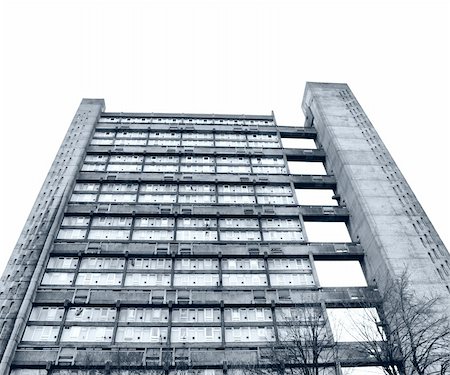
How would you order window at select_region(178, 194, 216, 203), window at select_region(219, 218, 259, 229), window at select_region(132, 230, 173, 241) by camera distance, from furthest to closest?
1. window at select_region(178, 194, 216, 203)
2. window at select_region(219, 218, 259, 229)
3. window at select_region(132, 230, 173, 241)

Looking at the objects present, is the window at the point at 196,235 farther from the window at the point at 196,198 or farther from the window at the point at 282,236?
the window at the point at 282,236

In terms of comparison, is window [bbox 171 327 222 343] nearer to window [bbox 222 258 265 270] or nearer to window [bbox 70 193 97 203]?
window [bbox 222 258 265 270]

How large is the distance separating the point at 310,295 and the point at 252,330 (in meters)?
6.15

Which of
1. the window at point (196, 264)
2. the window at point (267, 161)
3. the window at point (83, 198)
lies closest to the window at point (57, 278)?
the window at point (196, 264)

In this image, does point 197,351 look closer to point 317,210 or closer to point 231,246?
point 231,246

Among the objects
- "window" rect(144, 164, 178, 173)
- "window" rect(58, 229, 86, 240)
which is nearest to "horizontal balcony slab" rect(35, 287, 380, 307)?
"window" rect(58, 229, 86, 240)

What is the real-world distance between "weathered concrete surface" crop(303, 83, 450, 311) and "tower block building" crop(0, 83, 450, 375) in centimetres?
17

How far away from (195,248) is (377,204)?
739 inches

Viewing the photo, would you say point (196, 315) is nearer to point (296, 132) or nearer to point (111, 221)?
point (111, 221)

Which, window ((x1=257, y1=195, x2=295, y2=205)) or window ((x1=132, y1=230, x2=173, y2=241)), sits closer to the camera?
window ((x1=132, y1=230, x2=173, y2=241))

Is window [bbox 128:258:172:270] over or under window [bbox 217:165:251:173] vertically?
under

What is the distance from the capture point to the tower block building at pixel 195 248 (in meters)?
32.8

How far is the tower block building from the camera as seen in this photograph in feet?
108

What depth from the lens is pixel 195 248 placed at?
132 ft
